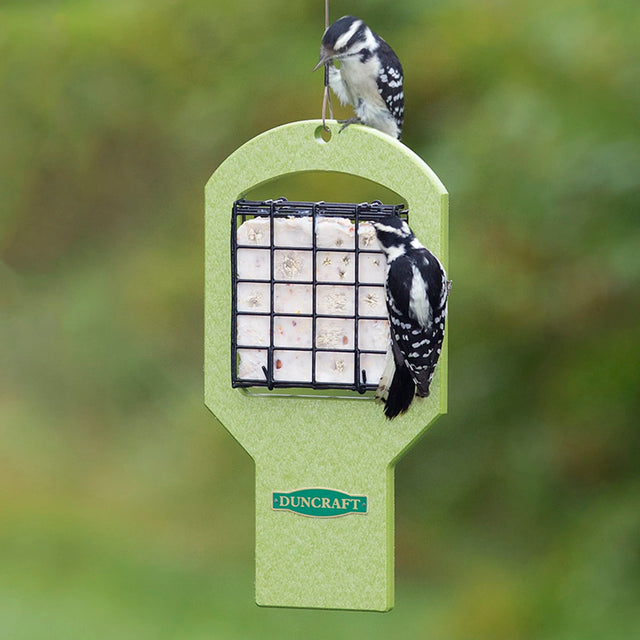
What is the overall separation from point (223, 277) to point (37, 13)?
397cm

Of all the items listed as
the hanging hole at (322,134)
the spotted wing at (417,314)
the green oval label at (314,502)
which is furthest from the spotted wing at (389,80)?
the green oval label at (314,502)

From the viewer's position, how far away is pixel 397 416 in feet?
9.44

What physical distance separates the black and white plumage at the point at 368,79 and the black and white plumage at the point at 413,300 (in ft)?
1.09

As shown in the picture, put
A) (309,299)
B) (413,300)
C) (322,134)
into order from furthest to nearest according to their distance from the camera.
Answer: (309,299)
(322,134)
(413,300)

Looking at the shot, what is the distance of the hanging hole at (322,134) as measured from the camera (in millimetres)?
2854

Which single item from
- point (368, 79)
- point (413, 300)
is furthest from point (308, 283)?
point (368, 79)

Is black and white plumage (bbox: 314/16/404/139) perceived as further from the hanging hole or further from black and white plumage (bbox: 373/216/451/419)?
black and white plumage (bbox: 373/216/451/419)

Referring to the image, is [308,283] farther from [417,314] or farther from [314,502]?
[314,502]

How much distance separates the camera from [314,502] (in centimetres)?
295

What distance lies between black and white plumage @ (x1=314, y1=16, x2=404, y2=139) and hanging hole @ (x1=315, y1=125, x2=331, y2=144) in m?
0.07

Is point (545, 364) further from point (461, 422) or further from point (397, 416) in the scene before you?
point (397, 416)

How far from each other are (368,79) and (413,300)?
58 centimetres

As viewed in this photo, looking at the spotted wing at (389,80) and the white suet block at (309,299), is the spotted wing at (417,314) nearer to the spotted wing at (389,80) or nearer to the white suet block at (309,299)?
the white suet block at (309,299)

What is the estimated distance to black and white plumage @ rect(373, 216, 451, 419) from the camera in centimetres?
273
